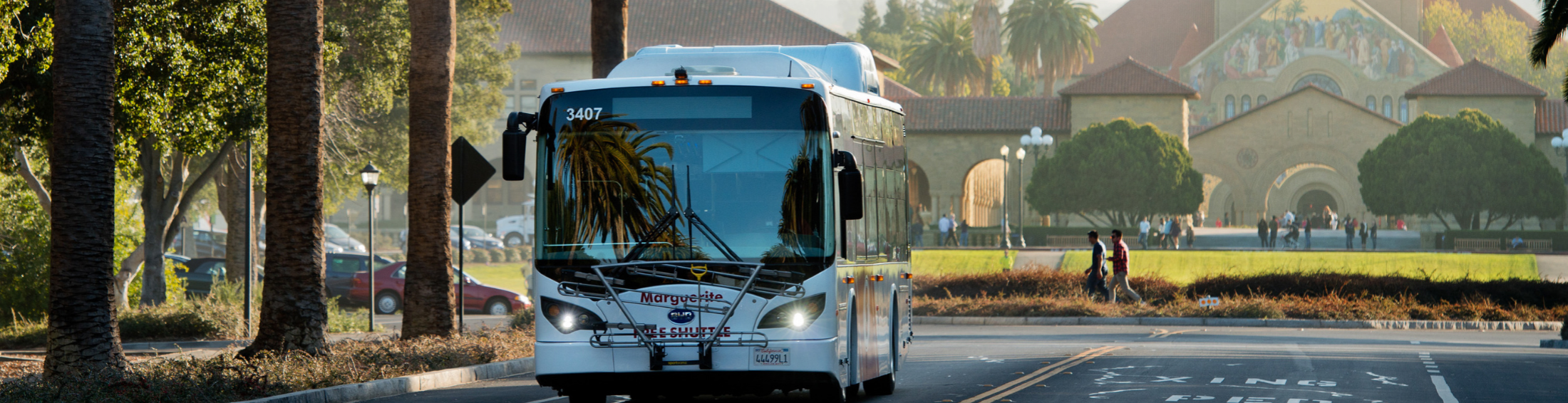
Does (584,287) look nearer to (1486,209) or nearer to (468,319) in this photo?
(468,319)

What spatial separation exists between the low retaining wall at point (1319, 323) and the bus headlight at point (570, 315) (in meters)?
16.8

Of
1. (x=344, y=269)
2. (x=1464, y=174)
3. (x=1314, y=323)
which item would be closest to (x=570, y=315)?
(x=1314, y=323)

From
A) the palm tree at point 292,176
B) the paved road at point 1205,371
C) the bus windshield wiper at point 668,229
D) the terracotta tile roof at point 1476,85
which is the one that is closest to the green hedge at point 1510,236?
the terracotta tile roof at point 1476,85

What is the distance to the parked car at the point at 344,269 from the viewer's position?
33.1 meters

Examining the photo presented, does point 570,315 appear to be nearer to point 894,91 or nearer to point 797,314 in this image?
point 797,314

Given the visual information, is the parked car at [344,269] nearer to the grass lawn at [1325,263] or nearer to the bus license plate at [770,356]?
the grass lawn at [1325,263]

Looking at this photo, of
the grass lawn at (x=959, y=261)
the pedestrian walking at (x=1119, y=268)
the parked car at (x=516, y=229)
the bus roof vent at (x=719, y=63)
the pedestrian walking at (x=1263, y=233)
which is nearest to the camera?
the bus roof vent at (x=719, y=63)

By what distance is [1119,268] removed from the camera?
25188mm

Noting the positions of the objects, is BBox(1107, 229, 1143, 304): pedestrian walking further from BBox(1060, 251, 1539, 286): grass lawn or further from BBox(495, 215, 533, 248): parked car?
BBox(495, 215, 533, 248): parked car

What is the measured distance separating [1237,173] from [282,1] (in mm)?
65141

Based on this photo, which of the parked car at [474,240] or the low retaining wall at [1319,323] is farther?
the parked car at [474,240]

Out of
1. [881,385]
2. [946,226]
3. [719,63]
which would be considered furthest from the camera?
[946,226]

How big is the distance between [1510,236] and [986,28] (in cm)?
3699

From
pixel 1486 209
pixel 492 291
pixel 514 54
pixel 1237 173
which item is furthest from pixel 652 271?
pixel 1237 173
